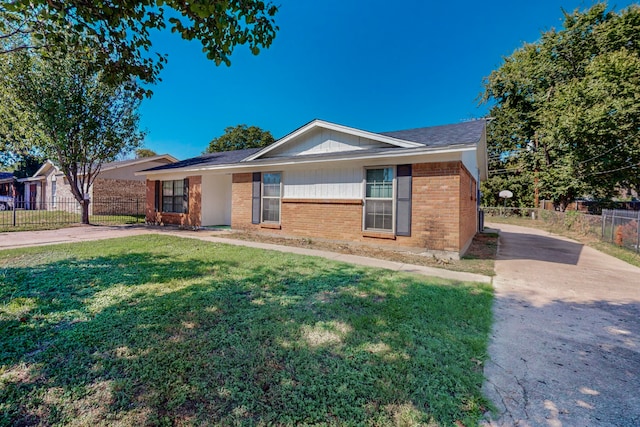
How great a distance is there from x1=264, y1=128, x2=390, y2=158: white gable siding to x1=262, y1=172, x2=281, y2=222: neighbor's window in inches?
33.6

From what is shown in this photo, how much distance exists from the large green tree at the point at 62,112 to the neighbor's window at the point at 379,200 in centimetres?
1094

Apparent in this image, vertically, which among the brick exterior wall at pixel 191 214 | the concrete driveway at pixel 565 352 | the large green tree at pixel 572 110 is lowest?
the concrete driveway at pixel 565 352

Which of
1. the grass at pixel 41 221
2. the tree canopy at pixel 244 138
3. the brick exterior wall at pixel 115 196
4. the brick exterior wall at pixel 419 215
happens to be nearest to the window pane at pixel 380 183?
the brick exterior wall at pixel 419 215

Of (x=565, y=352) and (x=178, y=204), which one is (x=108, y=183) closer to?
(x=178, y=204)

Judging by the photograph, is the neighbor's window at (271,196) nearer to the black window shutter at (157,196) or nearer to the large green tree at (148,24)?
the large green tree at (148,24)

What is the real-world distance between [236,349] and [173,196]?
41.4 feet

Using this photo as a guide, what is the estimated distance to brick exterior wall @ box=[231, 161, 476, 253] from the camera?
7.04m

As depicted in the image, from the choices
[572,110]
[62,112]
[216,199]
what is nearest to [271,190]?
[216,199]

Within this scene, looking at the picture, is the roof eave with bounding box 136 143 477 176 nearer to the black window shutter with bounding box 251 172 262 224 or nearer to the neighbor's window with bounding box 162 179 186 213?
the black window shutter with bounding box 251 172 262 224

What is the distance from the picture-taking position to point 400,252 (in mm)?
7641

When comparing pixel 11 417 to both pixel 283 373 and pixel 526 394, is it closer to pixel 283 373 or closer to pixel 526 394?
pixel 283 373

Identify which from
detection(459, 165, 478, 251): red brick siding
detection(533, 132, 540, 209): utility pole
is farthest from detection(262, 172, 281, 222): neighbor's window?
detection(533, 132, 540, 209): utility pole

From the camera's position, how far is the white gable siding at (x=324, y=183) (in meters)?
8.41

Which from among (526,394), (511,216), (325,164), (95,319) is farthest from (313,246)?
(511,216)
